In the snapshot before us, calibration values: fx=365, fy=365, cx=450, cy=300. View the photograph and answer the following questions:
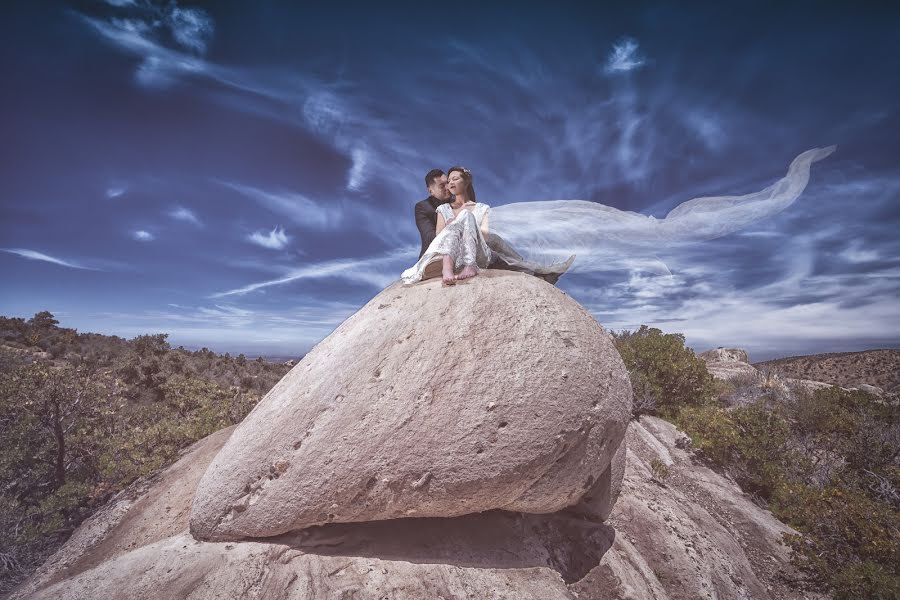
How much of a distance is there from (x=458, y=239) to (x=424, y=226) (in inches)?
36.0

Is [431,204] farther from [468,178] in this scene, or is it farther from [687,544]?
[687,544]

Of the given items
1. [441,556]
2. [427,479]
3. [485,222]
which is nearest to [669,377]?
[485,222]

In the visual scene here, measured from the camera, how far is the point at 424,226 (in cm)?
528

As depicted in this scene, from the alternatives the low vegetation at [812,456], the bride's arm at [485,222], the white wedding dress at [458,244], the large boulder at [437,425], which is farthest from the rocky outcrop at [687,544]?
the bride's arm at [485,222]

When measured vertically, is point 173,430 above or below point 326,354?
below

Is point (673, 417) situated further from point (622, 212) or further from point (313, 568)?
point (313, 568)

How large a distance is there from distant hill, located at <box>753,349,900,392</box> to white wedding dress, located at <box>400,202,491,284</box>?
2379cm

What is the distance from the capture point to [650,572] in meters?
4.54

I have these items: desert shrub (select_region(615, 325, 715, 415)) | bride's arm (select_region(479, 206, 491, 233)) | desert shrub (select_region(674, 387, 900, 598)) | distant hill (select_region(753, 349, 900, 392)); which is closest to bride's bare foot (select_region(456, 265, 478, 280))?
bride's arm (select_region(479, 206, 491, 233))

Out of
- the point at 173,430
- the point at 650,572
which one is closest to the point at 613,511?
the point at 650,572

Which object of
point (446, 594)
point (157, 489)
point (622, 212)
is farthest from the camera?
point (157, 489)

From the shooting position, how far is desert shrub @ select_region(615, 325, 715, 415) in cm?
957

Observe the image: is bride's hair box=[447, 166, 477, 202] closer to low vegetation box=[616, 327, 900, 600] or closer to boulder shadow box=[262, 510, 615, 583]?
boulder shadow box=[262, 510, 615, 583]

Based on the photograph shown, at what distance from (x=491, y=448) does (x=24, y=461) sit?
32.2 feet
